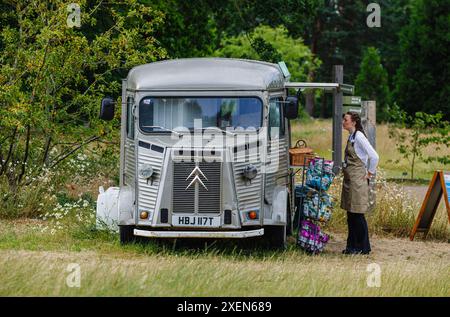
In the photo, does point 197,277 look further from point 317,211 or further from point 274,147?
point 317,211

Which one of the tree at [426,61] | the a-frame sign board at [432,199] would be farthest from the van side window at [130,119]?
the tree at [426,61]

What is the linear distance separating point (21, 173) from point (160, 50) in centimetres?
313

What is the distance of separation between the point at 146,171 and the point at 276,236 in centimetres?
186

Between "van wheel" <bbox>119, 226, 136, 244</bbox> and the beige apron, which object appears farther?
the beige apron

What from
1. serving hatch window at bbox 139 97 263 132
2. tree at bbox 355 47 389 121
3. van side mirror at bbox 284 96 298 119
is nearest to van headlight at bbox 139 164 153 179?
serving hatch window at bbox 139 97 263 132

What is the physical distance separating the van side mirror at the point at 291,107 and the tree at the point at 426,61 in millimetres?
25535

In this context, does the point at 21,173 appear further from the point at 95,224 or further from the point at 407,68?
the point at 407,68

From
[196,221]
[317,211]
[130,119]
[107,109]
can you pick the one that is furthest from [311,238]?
[107,109]

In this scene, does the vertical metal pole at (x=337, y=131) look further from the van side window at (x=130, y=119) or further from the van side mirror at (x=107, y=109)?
the van side mirror at (x=107, y=109)

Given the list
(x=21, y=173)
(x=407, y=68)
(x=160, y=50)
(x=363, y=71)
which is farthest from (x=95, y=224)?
(x=363, y=71)

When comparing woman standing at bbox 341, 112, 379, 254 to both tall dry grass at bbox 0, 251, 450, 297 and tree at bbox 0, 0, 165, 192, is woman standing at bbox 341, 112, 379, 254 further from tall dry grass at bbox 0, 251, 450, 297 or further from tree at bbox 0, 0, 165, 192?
tree at bbox 0, 0, 165, 192

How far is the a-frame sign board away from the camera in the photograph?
14203 millimetres

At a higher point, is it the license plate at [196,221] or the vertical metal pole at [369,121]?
the vertical metal pole at [369,121]

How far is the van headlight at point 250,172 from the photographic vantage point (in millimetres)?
11986
